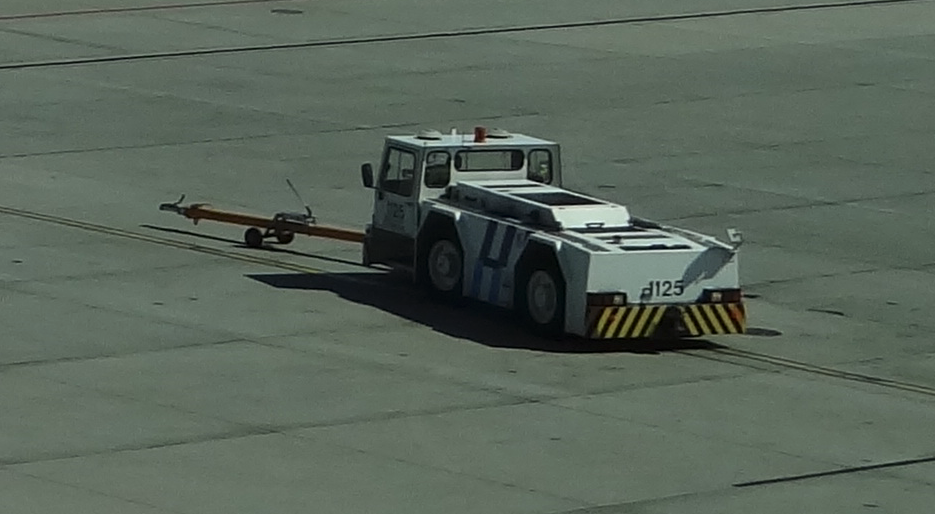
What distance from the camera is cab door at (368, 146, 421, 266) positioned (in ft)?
84.2

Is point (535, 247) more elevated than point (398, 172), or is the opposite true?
point (398, 172)

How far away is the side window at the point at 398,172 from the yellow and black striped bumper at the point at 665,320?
399cm

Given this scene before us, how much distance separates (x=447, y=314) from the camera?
24766mm

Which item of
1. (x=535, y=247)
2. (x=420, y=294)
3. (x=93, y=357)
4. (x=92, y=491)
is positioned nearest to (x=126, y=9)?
(x=420, y=294)

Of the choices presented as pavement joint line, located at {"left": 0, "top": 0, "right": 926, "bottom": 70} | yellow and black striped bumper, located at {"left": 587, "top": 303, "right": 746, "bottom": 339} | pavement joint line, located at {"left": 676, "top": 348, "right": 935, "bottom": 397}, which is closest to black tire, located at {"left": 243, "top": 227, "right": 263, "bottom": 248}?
yellow and black striped bumper, located at {"left": 587, "top": 303, "right": 746, "bottom": 339}

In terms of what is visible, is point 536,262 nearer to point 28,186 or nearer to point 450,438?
point 450,438

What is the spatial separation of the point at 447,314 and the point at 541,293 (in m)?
1.81

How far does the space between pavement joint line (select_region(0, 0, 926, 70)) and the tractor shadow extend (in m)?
18.4

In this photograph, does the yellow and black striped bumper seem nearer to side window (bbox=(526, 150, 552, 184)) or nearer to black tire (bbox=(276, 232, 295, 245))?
side window (bbox=(526, 150, 552, 184))

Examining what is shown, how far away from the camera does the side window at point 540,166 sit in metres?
26.0

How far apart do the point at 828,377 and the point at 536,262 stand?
333 cm

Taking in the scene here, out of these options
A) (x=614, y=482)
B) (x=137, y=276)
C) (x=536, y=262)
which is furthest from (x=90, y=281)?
(x=614, y=482)

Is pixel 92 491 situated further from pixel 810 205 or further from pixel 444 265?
pixel 810 205

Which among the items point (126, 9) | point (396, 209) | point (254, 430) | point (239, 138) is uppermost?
point (126, 9)
